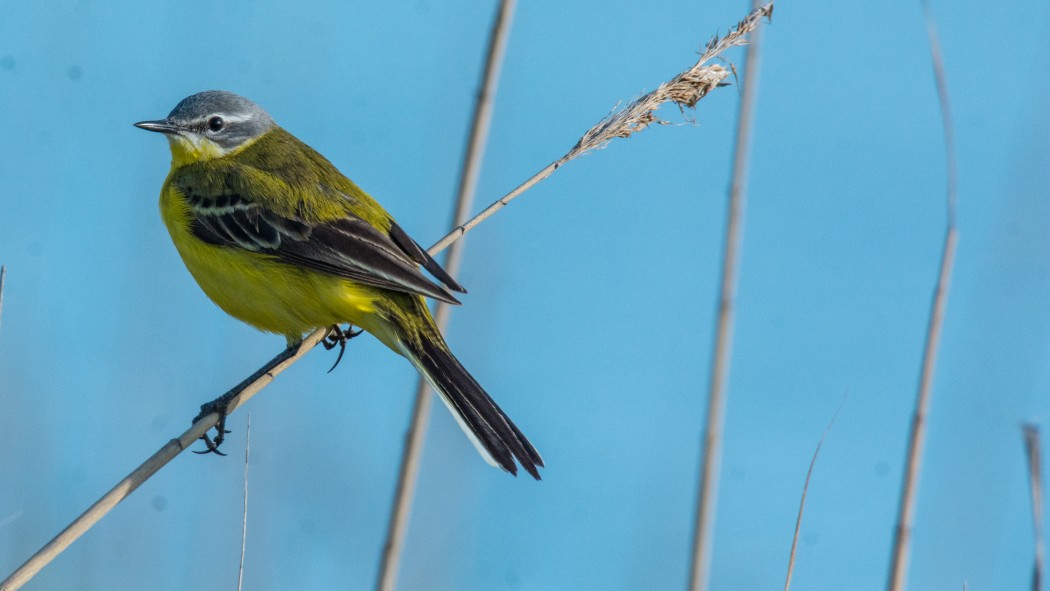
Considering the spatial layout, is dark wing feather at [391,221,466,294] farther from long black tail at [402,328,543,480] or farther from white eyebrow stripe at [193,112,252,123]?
white eyebrow stripe at [193,112,252,123]

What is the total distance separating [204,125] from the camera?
183 inches

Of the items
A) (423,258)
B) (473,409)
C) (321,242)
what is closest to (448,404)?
(473,409)

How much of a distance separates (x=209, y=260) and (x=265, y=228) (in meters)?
0.31

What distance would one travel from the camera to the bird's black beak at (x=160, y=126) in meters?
4.48

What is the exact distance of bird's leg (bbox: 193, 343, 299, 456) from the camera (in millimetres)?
3904

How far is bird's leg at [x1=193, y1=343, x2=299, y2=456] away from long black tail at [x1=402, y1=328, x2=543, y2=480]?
0.58 metres

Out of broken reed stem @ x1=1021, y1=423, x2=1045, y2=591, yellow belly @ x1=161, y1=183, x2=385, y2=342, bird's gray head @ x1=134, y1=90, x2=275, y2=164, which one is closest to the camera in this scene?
broken reed stem @ x1=1021, y1=423, x2=1045, y2=591

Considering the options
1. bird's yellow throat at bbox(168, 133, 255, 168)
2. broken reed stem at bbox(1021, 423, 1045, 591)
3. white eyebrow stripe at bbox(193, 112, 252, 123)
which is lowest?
broken reed stem at bbox(1021, 423, 1045, 591)

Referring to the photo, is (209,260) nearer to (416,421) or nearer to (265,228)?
(265,228)

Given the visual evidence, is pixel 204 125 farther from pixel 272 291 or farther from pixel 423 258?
pixel 423 258

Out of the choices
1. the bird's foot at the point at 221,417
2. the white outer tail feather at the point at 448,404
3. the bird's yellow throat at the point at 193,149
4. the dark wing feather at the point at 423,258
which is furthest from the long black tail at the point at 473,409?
the bird's yellow throat at the point at 193,149

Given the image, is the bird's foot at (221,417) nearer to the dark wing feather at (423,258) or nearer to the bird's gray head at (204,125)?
the dark wing feather at (423,258)

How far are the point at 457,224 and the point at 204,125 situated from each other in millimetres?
1446

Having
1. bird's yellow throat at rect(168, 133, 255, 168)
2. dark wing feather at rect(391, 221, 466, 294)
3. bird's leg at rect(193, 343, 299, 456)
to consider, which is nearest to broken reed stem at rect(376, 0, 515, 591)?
dark wing feather at rect(391, 221, 466, 294)
